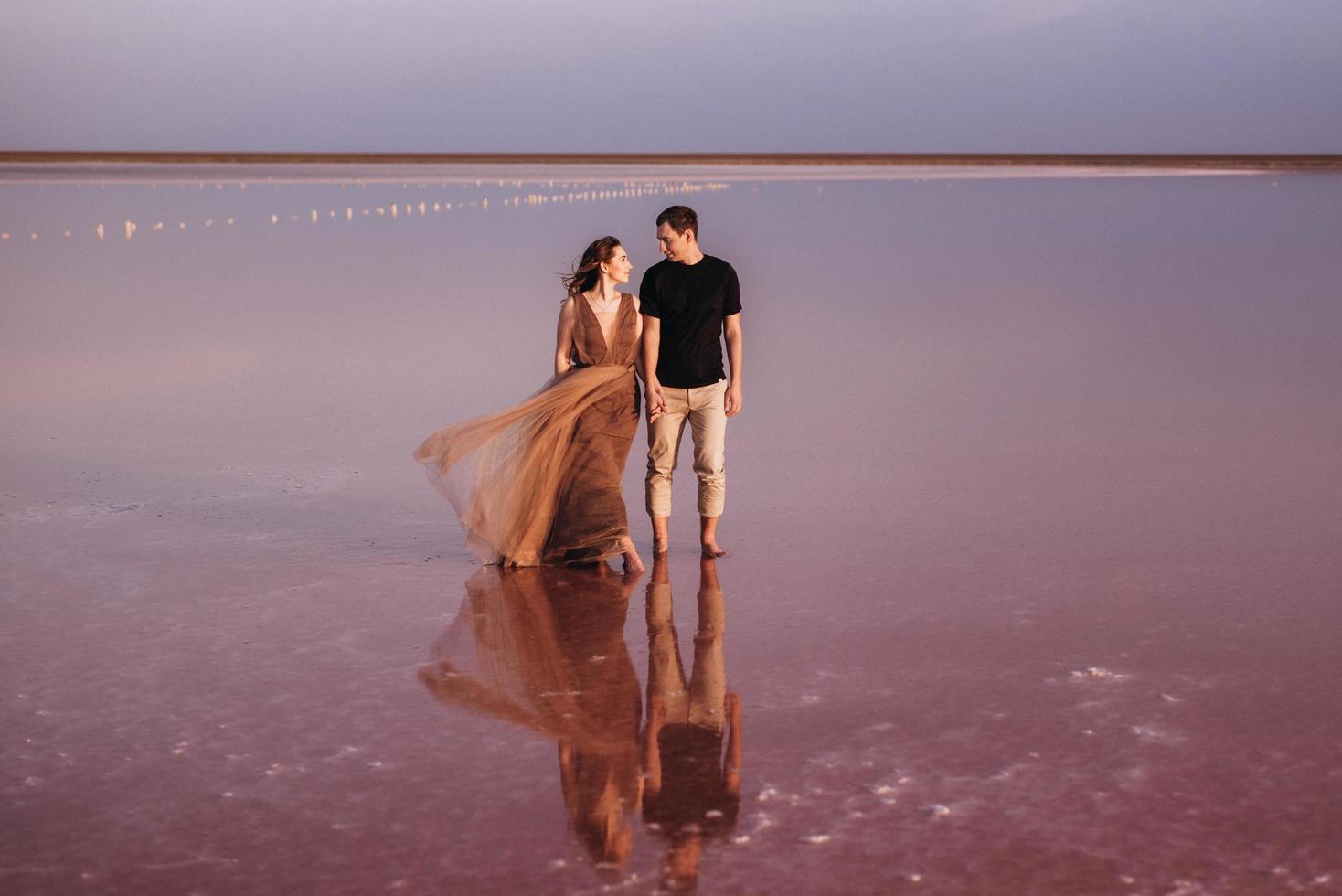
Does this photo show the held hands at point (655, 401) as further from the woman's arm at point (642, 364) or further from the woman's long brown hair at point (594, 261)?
the woman's long brown hair at point (594, 261)

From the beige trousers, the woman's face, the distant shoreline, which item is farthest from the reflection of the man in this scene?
the distant shoreline

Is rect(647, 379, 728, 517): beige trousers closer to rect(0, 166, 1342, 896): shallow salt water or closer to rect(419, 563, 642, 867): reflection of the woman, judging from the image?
rect(0, 166, 1342, 896): shallow salt water

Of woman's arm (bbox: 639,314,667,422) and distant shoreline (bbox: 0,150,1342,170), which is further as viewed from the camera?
distant shoreline (bbox: 0,150,1342,170)

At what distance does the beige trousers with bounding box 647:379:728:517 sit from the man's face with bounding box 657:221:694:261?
0.61 m

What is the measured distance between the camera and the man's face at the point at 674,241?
6.87 metres

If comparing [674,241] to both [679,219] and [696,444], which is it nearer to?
[679,219]

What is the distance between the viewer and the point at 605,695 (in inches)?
213

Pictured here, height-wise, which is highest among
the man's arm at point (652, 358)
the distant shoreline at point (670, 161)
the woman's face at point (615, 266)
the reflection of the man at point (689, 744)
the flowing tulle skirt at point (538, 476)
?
the distant shoreline at point (670, 161)

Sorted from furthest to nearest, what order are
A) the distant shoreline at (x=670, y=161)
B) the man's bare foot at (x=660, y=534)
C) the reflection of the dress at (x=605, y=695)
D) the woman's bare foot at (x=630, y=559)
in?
the distant shoreline at (x=670, y=161)
the man's bare foot at (x=660, y=534)
the woman's bare foot at (x=630, y=559)
the reflection of the dress at (x=605, y=695)

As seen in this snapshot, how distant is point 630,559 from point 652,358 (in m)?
0.90

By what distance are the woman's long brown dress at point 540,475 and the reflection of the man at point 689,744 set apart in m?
0.75

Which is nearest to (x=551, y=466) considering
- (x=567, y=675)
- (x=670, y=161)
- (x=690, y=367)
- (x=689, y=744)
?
(x=690, y=367)

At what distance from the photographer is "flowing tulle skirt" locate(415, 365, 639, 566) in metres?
7.07

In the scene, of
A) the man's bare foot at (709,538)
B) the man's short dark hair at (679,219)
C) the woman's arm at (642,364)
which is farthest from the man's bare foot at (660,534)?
the man's short dark hair at (679,219)
